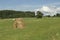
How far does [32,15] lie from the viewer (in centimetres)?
7388

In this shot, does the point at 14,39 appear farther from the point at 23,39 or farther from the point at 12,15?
the point at 12,15

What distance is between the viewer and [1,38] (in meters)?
19.3

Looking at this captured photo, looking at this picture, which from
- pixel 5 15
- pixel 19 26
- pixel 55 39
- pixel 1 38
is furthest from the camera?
pixel 5 15

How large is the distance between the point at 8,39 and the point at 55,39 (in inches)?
172

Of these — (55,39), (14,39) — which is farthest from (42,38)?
(14,39)

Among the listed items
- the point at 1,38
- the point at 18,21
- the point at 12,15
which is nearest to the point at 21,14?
the point at 12,15

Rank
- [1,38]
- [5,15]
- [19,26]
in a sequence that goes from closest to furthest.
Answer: [1,38], [19,26], [5,15]

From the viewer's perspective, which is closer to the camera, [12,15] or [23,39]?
[23,39]

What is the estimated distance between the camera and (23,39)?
1808 centimetres

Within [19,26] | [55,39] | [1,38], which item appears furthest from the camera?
[19,26]

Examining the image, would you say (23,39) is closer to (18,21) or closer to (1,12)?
(18,21)

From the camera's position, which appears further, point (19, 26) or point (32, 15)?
point (32, 15)

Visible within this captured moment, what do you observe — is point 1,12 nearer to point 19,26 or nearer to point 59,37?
point 19,26

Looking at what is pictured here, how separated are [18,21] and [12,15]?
1601 inches
